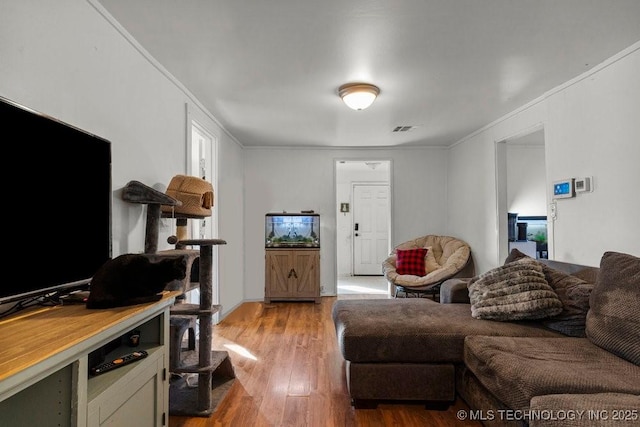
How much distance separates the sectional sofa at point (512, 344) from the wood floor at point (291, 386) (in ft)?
0.38

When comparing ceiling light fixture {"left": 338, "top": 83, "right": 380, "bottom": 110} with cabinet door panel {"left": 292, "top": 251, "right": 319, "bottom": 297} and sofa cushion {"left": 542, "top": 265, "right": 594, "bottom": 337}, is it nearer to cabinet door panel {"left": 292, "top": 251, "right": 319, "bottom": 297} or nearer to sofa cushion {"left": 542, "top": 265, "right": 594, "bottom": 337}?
sofa cushion {"left": 542, "top": 265, "right": 594, "bottom": 337}

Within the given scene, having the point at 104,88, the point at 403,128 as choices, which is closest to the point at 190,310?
the point at 104,88

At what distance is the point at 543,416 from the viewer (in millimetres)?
1258

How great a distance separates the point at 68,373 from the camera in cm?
99

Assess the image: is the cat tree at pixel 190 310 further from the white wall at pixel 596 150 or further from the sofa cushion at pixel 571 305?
the white wall at pixel 596 150

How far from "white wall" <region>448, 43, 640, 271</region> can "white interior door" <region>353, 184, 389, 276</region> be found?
12.6 feet

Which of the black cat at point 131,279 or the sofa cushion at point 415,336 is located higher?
the black cat at point 131,279

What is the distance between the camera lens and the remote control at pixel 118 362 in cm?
127

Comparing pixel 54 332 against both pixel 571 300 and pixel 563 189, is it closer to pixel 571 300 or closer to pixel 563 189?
pixel 571 300

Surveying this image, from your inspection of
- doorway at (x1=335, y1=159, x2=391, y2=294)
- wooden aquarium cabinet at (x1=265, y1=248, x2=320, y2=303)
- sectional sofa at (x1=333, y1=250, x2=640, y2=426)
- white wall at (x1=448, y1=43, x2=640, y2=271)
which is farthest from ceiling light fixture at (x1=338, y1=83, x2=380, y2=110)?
doorway at (x1=335, y1=159, x2=391, y2=294)

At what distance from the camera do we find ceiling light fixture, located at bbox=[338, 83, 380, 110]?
280 centimetres

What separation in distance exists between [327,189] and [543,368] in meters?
4.04

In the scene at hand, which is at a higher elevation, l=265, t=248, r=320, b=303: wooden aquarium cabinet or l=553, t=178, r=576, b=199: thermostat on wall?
l=553, t=178, r=576, b=199: thermostat on wall

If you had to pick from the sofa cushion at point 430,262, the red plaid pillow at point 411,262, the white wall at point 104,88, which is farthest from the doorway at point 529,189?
the white wall at point 104,88
